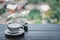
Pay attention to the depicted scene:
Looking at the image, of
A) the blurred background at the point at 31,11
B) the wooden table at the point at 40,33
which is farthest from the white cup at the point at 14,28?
the blurred background at the point at 31,11

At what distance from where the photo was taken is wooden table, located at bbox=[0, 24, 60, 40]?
958 millimetres

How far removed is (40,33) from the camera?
1012 millimetres

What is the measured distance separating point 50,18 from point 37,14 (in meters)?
0.14

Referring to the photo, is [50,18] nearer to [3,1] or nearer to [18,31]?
[3,1]

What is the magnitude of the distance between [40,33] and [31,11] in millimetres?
825

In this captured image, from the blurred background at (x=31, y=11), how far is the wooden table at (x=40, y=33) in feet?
2.21

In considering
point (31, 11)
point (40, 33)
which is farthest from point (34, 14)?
point (40, 33)

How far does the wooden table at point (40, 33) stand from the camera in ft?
3.14

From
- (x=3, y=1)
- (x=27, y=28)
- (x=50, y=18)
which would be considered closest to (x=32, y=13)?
(x=50, y=18)

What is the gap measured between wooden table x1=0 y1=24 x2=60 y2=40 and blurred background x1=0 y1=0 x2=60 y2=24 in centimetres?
67

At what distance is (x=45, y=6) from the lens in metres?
1.83

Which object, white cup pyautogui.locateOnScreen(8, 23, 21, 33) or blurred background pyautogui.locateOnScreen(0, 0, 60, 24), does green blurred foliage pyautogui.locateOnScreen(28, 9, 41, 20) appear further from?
white cup pyautogui.locateOnScreen(8, 23, 21, 33)

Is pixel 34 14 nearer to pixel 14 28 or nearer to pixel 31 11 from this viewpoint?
pixel 31 11

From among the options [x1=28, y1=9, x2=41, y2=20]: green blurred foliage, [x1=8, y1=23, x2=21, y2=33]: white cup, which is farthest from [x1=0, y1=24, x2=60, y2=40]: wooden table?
[x1=28, y1=9, x2=41, y2=20]: green blurred foliage
